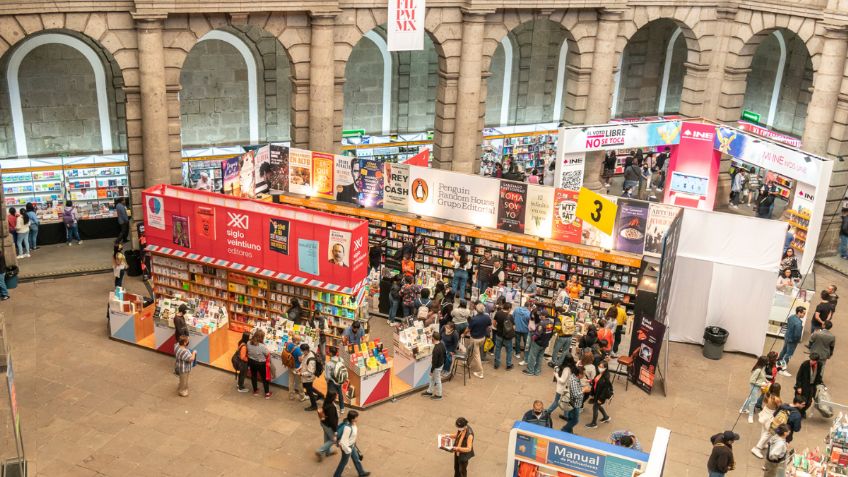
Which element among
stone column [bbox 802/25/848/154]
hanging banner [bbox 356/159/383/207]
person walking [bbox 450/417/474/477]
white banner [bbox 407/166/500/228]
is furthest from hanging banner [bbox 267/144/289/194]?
stone column [bbox 802/25/848/154]

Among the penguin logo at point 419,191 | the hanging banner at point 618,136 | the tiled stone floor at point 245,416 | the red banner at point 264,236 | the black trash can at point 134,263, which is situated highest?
the hanging banner at point 618,136

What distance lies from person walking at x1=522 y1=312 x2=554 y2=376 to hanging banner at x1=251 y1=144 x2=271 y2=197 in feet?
32.5

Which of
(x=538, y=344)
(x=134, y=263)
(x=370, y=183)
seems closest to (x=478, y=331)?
(x=538, y=344)

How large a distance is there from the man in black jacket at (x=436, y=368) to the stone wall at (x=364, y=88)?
15.6m

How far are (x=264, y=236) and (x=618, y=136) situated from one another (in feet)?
42.1

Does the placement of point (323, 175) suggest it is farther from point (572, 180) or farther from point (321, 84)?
point (572, 180)

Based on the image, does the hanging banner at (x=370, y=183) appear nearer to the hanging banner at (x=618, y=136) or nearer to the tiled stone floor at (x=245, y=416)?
the hanging banner at (x=618, y=136)

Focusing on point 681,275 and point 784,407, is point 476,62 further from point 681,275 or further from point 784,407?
point 784,407

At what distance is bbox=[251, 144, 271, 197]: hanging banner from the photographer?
2747cm

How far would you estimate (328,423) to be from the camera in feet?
58.7

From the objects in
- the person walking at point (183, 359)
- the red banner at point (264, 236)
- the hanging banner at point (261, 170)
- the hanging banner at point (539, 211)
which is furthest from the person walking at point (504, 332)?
the hanging banner at point (261, 170)

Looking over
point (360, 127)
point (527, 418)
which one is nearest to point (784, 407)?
point (527, 418)

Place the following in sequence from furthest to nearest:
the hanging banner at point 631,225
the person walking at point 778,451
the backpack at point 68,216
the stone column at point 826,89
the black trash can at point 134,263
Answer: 1. the stone column at point 826,89
2. the backpack at point 68,216
3. the black trash can at point 134,263
4. the hanging banner at point 631,225
5. the person walking at point 778,451

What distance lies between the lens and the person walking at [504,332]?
21766 mm
